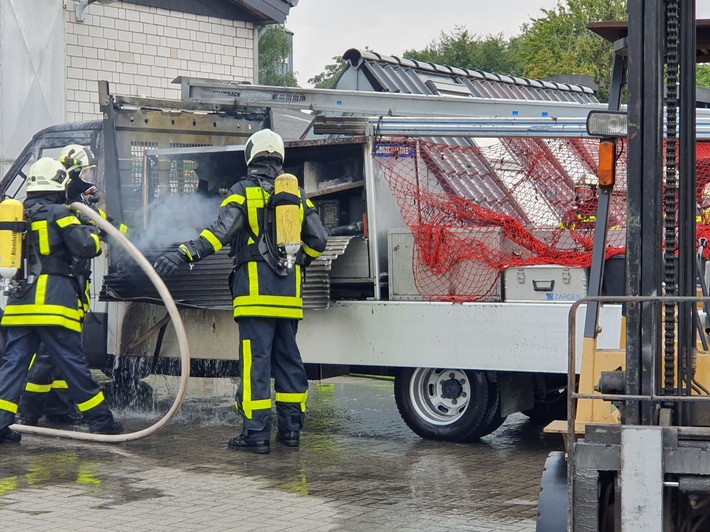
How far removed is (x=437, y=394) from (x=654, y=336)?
14.9 feet

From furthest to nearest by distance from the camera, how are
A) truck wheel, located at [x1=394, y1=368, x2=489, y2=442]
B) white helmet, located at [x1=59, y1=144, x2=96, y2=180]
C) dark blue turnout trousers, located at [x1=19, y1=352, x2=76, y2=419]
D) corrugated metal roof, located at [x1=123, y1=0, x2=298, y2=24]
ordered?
corrugated metal roof, located at [x1=123, y1=0, x2=298, y2=24], dark blue turnout trousers, located at [x1=19, y1=352, x2=76, y2=419], white helmet, located at [x1=59, y1=144, x2=96, y2=180], truck wheel, located at [x1=394, y1=368, x2=489, y2=442]

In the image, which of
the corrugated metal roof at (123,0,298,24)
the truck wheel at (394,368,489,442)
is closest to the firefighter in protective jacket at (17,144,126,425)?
the truck wheel at (394,368,489,442)

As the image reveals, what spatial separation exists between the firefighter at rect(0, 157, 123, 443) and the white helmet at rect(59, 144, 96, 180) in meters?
0.21

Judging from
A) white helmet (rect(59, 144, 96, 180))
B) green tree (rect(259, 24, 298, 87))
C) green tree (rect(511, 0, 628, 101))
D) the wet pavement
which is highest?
green tree (rect(259, 24, 298, 87))

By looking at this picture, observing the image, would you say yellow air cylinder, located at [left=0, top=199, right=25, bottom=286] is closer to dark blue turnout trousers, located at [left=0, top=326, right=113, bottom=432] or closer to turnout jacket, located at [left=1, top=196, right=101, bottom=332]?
turnout jacket, located at [left=1, top=196, right=101, bottom=332]

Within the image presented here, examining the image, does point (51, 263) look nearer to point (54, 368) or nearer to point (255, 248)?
point (54, 368)

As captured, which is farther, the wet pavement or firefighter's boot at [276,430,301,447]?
firefighter's boot at [276,430,301,447]

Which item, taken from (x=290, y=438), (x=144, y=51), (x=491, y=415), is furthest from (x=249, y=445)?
(x=144, y=51)

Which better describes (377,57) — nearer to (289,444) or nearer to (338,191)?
(338,191)

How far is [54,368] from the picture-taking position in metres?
8.68

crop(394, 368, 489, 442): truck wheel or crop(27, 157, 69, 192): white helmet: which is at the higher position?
crop(27, 157, 69, 192): white helmet

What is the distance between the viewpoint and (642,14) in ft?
12.5

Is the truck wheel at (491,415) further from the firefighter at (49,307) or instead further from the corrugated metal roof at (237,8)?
the corrugated metal roof at (237,8)

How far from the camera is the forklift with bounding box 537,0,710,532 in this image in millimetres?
3570
